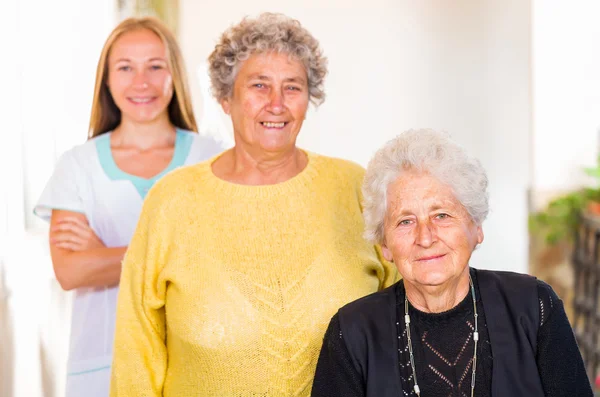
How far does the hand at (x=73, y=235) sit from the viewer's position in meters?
2.74

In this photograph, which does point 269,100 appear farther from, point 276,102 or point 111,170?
point 111,170

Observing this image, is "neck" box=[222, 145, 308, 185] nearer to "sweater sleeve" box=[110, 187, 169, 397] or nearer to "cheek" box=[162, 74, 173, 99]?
"sweater sleeve" box=[110, 187, 169, 397]

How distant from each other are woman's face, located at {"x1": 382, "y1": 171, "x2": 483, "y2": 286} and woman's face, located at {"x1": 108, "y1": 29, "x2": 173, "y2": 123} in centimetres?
127

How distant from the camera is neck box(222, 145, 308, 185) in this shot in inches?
90.3

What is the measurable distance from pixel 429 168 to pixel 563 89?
3.33 m

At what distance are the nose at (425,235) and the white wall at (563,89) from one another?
3.18 meters

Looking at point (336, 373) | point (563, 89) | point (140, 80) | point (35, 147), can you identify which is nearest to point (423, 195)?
point (336, 373)

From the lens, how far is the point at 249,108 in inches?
89.0

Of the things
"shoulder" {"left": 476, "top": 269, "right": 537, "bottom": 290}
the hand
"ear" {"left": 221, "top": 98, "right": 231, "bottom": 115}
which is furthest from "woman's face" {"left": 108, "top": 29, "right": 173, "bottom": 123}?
"shoulder" {"left": 476, "top": 269, "right": 537, "bottom": 290}

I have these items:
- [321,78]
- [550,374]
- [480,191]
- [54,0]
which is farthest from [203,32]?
[550,374]

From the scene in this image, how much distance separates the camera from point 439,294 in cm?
192

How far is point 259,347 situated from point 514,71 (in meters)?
3.10

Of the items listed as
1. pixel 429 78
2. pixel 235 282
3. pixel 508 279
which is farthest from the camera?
pixel 429 78

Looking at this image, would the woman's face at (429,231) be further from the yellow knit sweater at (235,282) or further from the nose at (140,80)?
the nose at (140,80)
